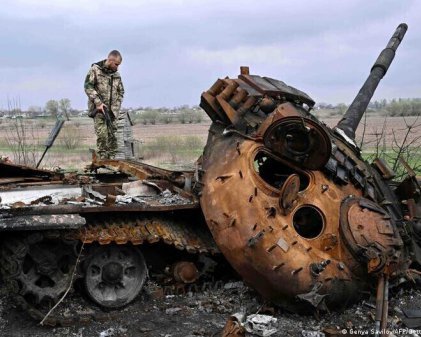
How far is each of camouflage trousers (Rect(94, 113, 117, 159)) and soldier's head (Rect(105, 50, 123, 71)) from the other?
83 cm

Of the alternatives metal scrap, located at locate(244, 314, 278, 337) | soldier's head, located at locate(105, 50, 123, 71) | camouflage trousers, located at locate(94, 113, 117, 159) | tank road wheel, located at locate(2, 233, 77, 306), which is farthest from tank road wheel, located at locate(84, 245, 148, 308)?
soldier's head, located at locate(105, 50, 123, 71)

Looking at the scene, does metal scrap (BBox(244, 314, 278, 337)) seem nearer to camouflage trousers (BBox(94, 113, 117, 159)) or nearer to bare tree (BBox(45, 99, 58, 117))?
camouflage trousers (BBox(94, 113, 117, 159))

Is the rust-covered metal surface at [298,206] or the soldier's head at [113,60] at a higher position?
the soldier's head at [113,60]

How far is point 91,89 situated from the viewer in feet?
35.7

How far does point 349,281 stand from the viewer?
6.73 metres

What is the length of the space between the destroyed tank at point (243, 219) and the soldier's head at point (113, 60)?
294 centimetres

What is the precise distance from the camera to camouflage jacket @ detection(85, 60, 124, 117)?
10864mm

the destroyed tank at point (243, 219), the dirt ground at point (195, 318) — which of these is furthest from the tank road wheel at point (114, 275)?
the dirt ground at point (195, 318)

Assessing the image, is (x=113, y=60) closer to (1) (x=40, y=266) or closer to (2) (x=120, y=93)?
(2) (x=120, y=93)

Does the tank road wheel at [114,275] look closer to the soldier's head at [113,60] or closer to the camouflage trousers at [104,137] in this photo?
the camouflage trousers at [104,137]

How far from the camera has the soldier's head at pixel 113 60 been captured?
35.7ft

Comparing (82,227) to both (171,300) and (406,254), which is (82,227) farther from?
(406,254)

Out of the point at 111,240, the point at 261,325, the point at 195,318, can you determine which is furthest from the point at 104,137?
the point at 261,325

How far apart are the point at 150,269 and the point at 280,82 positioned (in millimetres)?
3052
